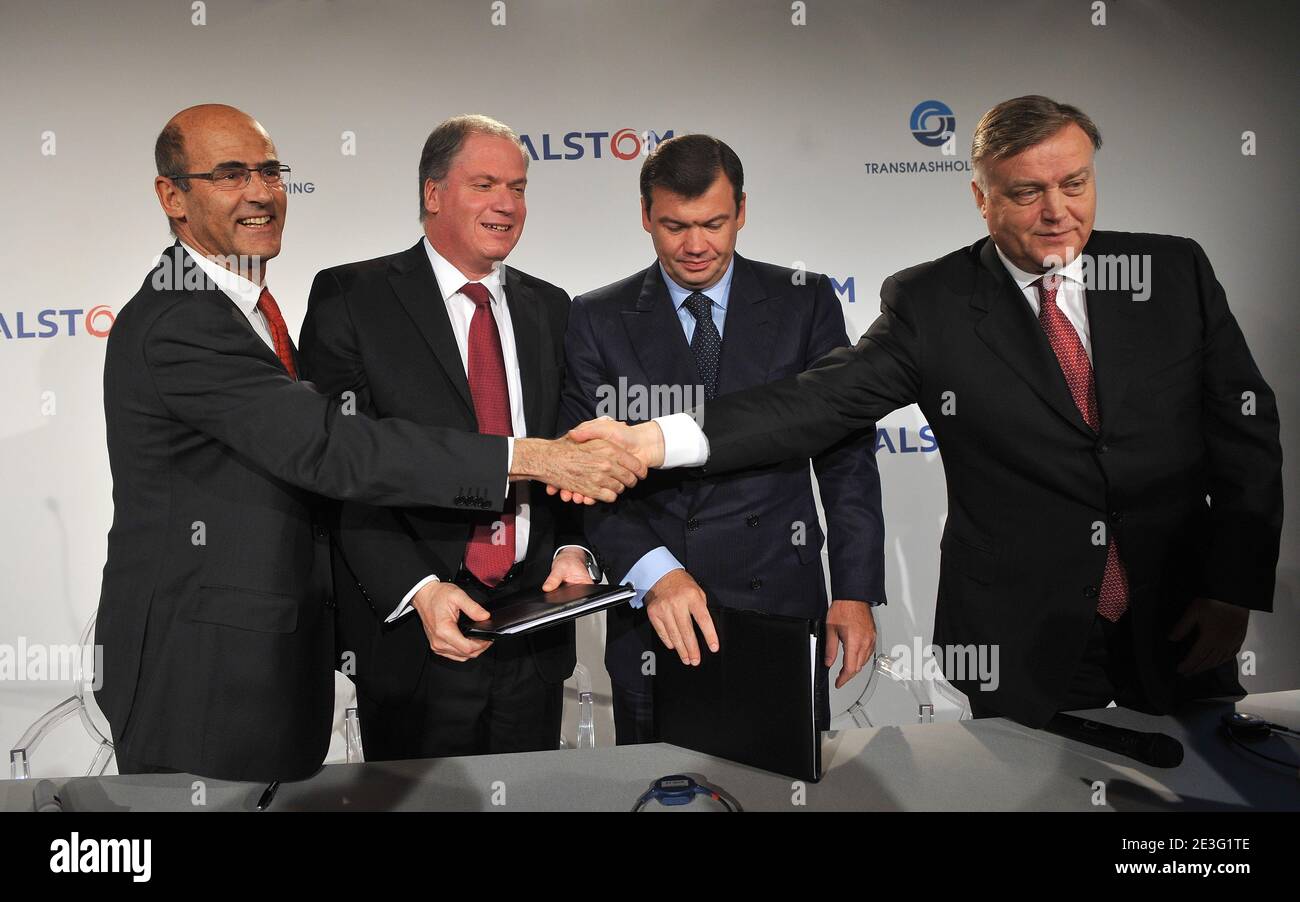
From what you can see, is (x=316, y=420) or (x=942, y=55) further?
(x=942, y=55)

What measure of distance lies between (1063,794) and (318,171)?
4148 millimetres

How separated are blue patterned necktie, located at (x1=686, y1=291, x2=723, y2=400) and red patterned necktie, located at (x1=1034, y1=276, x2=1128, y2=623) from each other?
32.7 inches

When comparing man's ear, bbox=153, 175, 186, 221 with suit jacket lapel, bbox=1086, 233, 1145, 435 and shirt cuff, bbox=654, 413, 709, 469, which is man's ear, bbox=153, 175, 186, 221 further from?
Result: suit jacket lapel, bbox=1086, 233, 1145, 435

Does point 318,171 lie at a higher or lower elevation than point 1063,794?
higher

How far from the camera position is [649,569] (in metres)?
2.41

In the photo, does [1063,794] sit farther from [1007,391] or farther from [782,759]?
[1007,391]

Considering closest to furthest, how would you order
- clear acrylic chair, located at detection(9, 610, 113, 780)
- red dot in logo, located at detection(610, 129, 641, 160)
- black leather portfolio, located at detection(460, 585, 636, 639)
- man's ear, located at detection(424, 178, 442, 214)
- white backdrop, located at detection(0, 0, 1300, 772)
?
1. black leather portfolio, located at detection(460, 585, 636, 639)
2. man's ear, located at detection(424, 178, 442, 214)
3. clear acrylic chair, located at detection(9, 610, 113, 780)
4. white backdrop, located at detection(0, 0, 1300, 772)
5. red dot in logo, located at detection(610, 129, 641, 160)

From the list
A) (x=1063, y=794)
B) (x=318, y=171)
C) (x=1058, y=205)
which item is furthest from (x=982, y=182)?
(x=318, y=171)

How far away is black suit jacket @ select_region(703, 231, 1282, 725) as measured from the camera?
218 centimetres

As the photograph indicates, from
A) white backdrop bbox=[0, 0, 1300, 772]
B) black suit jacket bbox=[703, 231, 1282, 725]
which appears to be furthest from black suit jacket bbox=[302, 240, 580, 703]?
white backdrop bbox=[0, 0, 1300, 772]

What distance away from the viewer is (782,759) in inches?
73.1

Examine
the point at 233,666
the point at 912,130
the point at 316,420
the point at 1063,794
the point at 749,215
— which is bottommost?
the point at 1063,794

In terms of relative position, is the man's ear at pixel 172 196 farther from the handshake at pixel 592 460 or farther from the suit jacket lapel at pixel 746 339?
the suit jacket lapel at pixel 746 339
